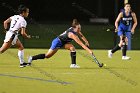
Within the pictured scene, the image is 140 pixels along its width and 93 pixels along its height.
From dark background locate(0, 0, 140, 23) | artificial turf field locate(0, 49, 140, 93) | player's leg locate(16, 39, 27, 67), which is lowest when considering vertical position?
artificial turf field locate(0, 49, 140, 93)

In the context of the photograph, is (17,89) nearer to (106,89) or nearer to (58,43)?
(106,89)

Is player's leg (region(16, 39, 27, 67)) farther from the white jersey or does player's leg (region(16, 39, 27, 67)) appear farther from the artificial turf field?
the white jersey

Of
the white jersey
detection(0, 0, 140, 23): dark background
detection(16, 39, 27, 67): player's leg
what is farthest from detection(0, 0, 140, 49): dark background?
the white jersey

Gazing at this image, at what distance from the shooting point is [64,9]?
50.7 metres

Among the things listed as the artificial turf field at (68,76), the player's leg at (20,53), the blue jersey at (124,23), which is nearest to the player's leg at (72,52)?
the artificial turf field at (68,76)

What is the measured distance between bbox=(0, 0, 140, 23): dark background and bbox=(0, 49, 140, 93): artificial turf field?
78.1ft

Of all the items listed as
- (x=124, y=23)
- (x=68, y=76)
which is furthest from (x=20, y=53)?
(x=124, y=23)

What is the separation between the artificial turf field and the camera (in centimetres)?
1192

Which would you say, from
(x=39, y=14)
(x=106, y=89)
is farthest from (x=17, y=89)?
(x=39, y=14)

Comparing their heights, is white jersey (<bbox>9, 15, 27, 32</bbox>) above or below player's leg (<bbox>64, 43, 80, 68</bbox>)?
above

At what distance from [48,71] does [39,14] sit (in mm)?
30539

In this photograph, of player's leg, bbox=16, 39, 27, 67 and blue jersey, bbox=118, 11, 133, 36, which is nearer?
player's leg, bbox=16, 39, 27, 67

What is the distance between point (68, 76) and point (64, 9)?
36786mm

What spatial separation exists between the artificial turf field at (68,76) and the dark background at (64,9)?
23.8 m
